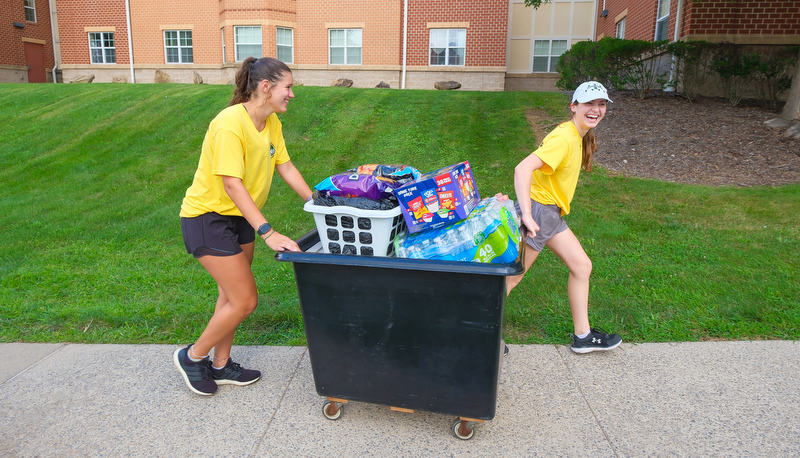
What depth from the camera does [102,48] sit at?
24.1 metres

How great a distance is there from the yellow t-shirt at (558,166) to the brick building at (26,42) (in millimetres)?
27507

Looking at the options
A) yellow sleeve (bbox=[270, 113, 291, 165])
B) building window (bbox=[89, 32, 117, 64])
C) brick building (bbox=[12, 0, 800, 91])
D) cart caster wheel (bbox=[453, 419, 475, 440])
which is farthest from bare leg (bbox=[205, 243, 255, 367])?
building window (bbox=[89, 32, 117, 64])

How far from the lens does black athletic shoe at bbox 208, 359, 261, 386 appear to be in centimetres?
330

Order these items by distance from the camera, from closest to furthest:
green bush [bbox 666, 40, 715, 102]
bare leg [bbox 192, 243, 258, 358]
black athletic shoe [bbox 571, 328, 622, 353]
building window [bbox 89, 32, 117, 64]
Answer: bare leg [bbox 192, 243, 258, 358] → black athletic shoe [bbox 571, 328, 622, 353] → green bush [bbox 666, 40, 715, 102] → building window [bbox 89, 32, 117, 64]

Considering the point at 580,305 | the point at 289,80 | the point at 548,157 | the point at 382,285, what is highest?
the point at 289,80

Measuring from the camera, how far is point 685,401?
3.07 m

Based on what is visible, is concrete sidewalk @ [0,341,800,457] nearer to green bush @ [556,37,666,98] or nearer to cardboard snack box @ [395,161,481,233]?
cardboard snack box @ [395,161,481,233]

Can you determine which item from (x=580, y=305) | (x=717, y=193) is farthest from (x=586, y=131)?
(x=717, y=193)

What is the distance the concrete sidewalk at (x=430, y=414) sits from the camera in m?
2.72

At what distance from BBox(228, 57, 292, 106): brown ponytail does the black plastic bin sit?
35.4 inches

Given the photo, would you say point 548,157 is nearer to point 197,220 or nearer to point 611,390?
point 611,390

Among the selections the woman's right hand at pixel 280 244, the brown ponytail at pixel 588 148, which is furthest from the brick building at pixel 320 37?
the woman's right hand at pixel 280 244

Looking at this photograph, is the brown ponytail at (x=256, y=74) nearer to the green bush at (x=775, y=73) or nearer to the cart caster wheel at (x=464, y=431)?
the cart caster wheel at (x=464, y=431)

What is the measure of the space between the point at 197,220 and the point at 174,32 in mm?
23362
